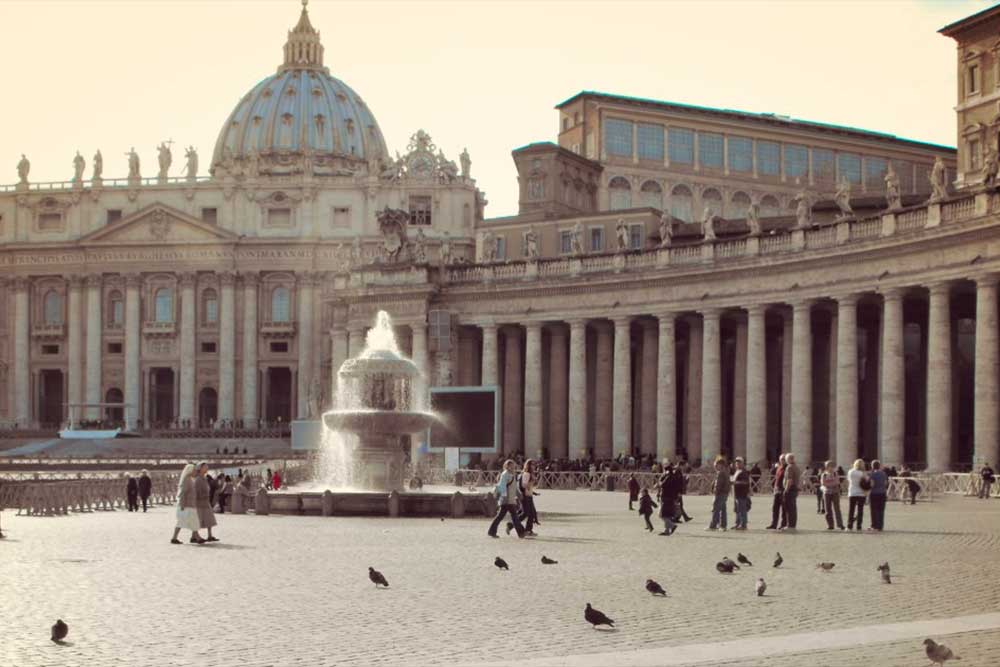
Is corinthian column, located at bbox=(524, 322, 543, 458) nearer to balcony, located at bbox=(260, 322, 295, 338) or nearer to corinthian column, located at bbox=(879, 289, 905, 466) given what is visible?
corinthian column, located at bbox=(879, 289, 905, 466)

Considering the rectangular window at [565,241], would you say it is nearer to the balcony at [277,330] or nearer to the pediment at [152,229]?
the balcony at [277,330]

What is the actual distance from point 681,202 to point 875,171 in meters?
19.4

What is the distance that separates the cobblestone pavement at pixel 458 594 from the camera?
63.9 feet

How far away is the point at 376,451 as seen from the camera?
50.3m

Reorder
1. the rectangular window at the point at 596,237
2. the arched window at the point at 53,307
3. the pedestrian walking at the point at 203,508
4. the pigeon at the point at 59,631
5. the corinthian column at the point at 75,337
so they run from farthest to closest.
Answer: the arched window at the point at 53,307 → the corinthian column at the point at 75,337 → the rectangular window at the point at 596,237 → the pedestrian walking at the point at 203,508 → the pigeon at the point at 59,631

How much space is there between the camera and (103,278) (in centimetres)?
16262

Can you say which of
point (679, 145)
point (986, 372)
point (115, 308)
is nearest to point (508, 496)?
point (986, 372)

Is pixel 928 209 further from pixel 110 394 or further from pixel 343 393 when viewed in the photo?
pixel 110 394

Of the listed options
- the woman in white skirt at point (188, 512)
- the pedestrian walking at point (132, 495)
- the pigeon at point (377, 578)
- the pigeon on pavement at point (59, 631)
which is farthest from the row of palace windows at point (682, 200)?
the pigeon on pavement at point (59, 631)

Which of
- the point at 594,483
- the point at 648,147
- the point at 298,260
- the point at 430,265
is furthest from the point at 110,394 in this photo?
the point at 594,483

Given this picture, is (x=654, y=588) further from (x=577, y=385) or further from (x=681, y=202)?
(x=681, y=202)

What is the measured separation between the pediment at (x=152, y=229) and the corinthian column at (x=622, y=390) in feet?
288

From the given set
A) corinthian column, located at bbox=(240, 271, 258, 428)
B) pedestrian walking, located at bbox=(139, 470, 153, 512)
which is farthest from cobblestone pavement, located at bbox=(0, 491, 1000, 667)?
corinthian column, located at bbox=(240, 271, 258, 428)

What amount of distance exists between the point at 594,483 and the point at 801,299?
1245cm
